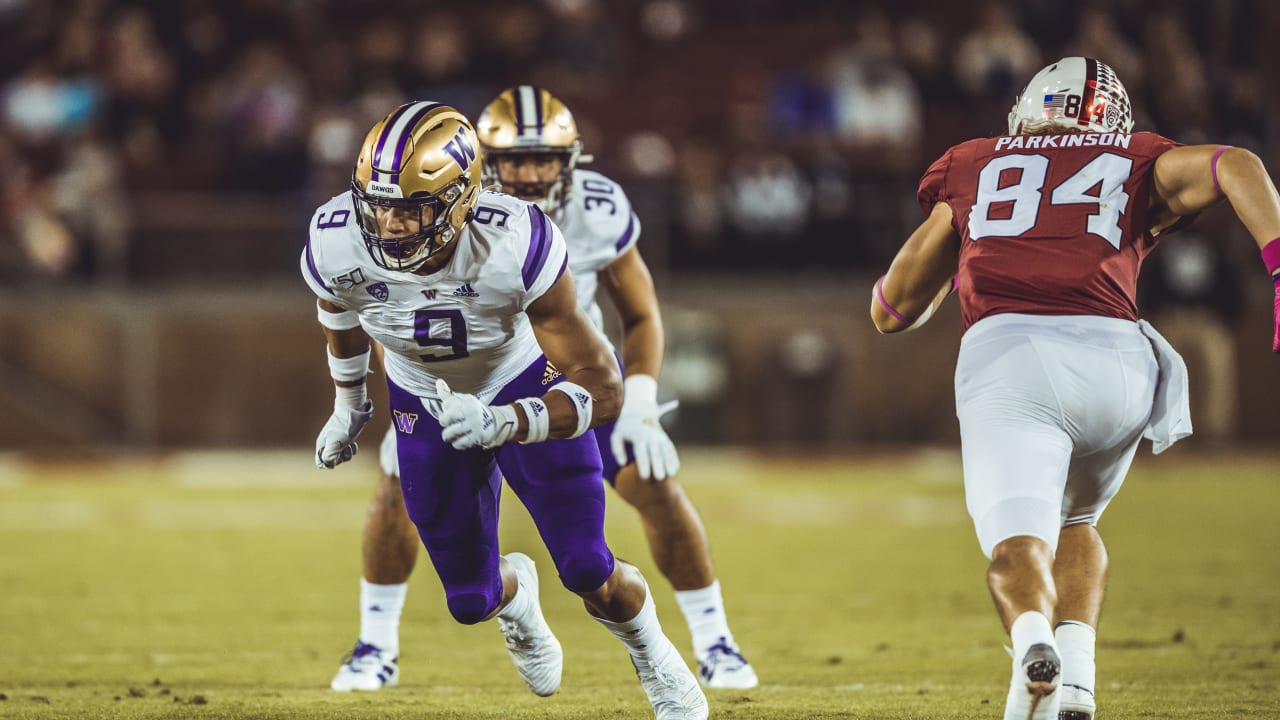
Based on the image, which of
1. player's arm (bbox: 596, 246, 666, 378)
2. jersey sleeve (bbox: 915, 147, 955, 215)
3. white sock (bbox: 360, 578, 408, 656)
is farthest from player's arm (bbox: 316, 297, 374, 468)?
jersey sleeve (bbox: 915, 147, 955, 215)

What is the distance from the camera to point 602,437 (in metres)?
5.46

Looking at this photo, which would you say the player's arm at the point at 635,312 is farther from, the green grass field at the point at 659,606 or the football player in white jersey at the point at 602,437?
the green grass field at the point at 659,606

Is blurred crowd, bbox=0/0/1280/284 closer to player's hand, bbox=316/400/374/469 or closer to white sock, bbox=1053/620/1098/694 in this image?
player's hand, bbox=316/400/374/469

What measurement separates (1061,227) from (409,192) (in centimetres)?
164

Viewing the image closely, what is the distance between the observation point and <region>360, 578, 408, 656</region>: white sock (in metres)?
5.39

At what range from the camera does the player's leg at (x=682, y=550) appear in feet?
17.7

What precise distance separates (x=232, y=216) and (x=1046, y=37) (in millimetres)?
7449

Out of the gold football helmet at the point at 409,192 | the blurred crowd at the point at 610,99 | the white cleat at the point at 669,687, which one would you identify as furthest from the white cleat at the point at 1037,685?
the blurred crowd at the point at 610,99

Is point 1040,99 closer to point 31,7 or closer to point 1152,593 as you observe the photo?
point 1152,593

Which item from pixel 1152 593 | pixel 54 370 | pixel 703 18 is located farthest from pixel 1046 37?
pixel 54 370

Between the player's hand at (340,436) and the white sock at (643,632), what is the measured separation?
926 mm

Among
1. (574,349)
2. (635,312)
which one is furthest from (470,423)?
(635,312)

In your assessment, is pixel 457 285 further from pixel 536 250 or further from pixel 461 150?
pixel 461 150

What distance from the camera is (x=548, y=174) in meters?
5.54
